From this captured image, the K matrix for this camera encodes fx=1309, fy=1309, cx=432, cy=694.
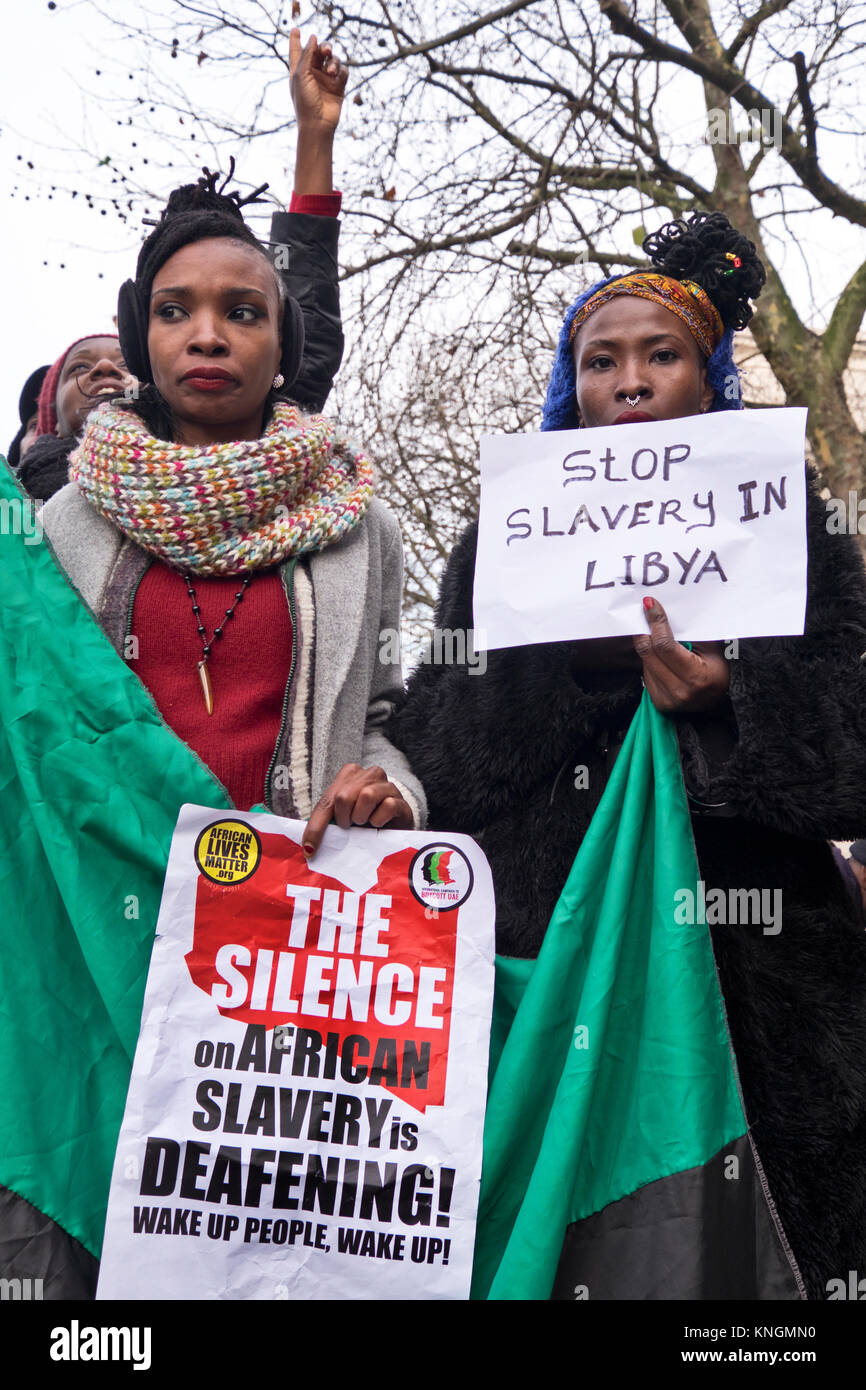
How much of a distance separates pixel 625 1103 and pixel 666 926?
280 mm

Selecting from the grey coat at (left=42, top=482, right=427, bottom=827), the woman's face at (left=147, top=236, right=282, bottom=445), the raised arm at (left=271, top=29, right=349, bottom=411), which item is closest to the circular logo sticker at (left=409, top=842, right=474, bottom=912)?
the grey coat at (left=42, top=482, right=427, bottom=827)

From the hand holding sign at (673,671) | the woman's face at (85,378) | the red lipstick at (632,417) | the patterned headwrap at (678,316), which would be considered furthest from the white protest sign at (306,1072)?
the woman's face at (85,378)

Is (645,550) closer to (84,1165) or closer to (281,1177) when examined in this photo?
(281,1177)

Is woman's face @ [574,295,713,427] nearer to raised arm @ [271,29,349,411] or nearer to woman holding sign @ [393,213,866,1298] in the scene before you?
woman holding sign @ [393,213,866,1298]

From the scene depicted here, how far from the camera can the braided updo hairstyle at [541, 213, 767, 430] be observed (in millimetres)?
2582

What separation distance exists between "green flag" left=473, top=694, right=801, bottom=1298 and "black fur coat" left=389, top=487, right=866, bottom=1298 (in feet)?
0.24

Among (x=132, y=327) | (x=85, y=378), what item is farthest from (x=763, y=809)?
(x=85, y=378)

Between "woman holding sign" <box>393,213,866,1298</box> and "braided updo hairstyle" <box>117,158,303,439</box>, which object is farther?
"braided updo hairstyle" <box>117,158,303,439</box>

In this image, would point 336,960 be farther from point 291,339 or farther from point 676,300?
point 676,300

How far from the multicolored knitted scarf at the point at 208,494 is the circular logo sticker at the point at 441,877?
0.57m

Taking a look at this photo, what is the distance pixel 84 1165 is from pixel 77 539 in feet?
3.34

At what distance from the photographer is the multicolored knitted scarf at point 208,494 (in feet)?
7.02

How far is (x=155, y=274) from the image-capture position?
2.35 metres
